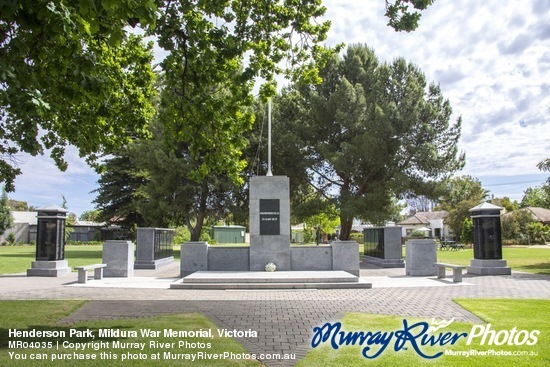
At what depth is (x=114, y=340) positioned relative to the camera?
653 centimetres

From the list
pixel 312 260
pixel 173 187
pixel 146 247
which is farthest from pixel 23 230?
pixel 312 260

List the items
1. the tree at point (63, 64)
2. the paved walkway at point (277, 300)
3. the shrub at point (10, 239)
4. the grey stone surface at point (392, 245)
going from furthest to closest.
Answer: the shrub at point (10, 239), the grey stone surface at point (392, 245), the paved walkway at point (277, 300), the tree at point (63, 64)

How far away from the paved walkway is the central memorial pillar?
10.9 feet

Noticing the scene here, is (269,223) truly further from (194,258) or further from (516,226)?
(516,226)

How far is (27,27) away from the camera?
5359 millimetres

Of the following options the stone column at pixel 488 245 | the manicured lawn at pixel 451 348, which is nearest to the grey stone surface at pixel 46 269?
the manicured lawn at pixel 451 348

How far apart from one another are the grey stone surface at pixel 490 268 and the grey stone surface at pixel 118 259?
43.0 feet

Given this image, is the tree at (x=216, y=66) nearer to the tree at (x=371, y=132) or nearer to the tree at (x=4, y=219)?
the tree at (x=371, y=132)

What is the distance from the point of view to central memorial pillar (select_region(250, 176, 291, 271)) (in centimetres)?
1619

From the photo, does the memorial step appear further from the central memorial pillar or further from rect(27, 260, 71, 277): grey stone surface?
rect(27, 260, 71, 277): grey stone surface

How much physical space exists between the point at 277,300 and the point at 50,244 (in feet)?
35.6

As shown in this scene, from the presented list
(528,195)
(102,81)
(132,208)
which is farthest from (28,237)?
(528,195)

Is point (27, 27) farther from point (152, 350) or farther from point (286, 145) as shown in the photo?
point (286, 145)

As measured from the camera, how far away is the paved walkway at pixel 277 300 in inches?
308
